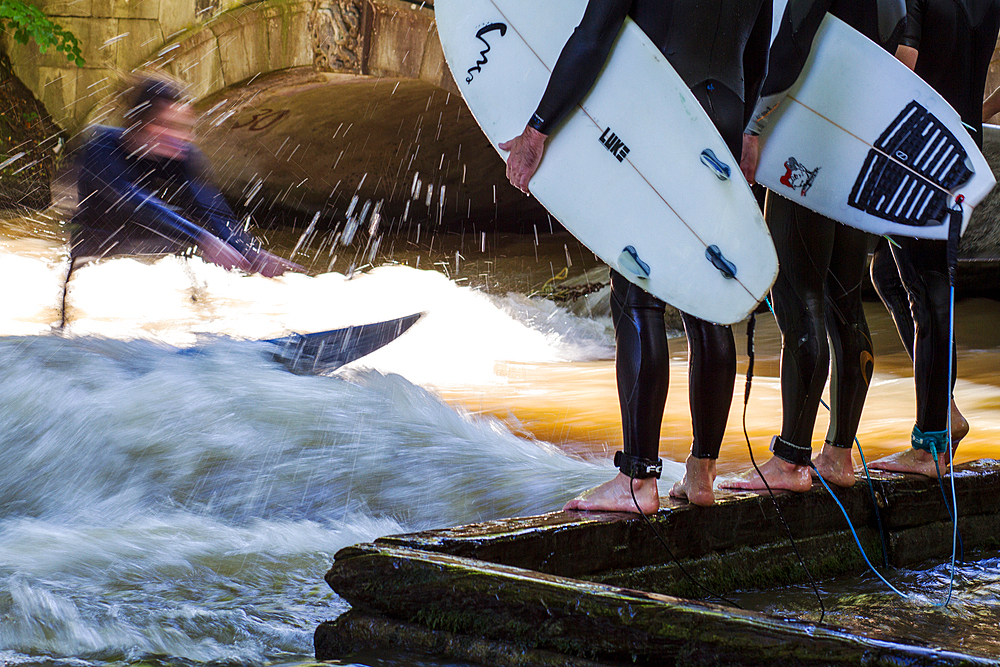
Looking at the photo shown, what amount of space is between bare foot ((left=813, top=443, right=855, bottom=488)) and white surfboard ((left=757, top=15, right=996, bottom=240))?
644mm

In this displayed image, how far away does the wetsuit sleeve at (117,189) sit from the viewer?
7098 mm

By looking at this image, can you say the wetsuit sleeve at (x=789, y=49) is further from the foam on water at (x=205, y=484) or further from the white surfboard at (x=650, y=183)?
the foam on water at (x=205, y=484)

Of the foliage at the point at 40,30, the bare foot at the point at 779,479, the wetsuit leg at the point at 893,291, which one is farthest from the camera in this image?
the foliage at the point at 40,30

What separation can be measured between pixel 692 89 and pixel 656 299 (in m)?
0.50

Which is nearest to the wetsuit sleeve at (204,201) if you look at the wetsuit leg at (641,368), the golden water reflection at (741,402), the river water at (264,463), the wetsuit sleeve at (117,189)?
the wetsuit sleeve at (117,189)

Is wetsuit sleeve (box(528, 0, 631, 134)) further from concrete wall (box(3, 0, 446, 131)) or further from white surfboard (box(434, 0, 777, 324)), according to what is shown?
concrete wall (box(3, 0, 446, 131))

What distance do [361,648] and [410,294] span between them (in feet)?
33.2

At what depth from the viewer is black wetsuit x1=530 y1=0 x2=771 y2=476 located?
2.05 meters

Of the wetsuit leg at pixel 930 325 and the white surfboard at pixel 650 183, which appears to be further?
the wetsuit leg at pixel 930 325

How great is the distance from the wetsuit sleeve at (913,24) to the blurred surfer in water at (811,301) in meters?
0.03

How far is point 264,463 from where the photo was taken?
3.84 m

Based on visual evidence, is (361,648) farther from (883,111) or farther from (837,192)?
(883,111)

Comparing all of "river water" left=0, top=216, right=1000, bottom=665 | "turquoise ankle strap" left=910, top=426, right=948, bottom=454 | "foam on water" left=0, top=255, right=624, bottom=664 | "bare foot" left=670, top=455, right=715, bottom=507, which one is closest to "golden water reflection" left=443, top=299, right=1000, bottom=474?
"river water" left=0, top=216, right=1000, bottom=665

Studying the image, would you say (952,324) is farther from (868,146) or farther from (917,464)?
(868,146)
